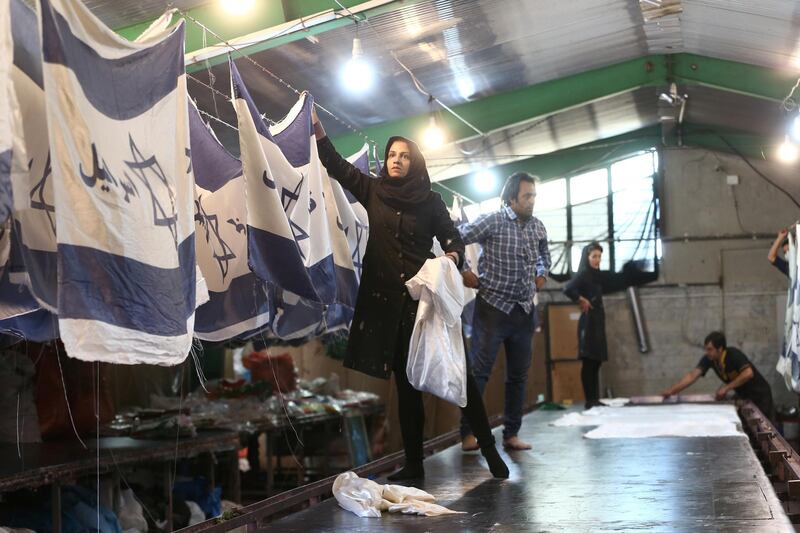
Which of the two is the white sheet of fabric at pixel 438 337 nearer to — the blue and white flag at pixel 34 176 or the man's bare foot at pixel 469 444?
the man's bare foot at pixel 469 444

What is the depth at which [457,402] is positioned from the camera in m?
4.64

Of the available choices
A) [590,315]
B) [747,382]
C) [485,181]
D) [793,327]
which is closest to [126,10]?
[590,315]

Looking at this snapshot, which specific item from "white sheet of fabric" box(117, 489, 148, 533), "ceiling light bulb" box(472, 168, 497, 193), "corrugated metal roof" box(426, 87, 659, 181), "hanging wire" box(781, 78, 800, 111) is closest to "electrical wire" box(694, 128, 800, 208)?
"corrugated metal roof" box(426, 87, 659, 181)

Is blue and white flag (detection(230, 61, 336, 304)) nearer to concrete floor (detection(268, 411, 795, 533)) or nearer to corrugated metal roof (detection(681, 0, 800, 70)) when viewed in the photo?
concrete floor (detection(268, 411, 795, 533))

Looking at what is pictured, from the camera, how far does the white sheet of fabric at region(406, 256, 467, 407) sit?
4.56 meters

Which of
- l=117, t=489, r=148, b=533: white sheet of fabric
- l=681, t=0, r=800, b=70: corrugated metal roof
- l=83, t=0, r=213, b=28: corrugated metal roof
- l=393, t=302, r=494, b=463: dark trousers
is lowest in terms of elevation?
l=117, t=489, r=148, b=533: white sheet of fabric

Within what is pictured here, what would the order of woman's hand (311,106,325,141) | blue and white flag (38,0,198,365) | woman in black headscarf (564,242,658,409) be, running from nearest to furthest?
blue and white flag (38,0,198,365) → woman's hand (311,106,325,141) → woman in black headscarf (564,242,658,409)

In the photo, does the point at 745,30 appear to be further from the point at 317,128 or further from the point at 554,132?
the point at 317,128

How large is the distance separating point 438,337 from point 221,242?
1379 millimetres

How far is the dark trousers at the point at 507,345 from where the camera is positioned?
5.94 m

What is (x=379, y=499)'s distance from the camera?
13.4ft

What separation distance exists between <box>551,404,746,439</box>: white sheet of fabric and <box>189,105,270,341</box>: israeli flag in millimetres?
Answer: 3301

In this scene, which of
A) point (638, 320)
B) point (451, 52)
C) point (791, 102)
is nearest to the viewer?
point (451, 52)

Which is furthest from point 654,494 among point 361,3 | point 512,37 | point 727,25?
point 727,25
